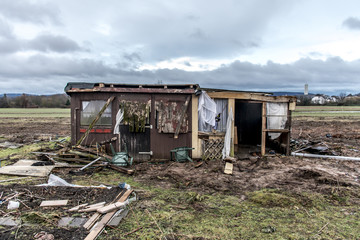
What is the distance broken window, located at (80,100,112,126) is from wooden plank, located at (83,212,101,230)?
6.14 meters

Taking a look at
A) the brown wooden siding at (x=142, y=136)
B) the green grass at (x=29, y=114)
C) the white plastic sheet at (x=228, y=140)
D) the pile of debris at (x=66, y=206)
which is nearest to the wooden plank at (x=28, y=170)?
the pile of debris at (x=66, y=206)

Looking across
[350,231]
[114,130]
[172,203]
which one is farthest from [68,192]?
[350,231]

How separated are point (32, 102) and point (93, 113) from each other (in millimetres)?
73025

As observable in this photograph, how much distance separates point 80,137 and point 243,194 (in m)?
7.64

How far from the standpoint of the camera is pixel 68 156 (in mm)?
9898

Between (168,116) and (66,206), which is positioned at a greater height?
(168,116)

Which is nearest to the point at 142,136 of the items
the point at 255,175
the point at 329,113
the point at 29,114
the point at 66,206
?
the point at 255,175

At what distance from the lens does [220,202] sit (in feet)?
20.2

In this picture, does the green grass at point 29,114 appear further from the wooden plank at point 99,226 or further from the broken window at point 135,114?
the wooden plank at point 99,226

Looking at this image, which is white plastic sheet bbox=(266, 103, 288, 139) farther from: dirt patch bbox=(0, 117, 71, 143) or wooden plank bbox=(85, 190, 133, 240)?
dirt patch bbox=(0, 117, 71, 143)

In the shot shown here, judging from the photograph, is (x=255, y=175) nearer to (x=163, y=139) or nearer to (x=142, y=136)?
(x=163, y=139)

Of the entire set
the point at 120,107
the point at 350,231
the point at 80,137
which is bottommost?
the point at 350,231

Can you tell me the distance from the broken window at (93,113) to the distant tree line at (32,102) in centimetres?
6349

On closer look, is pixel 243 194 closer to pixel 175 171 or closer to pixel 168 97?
pixel 175 171
